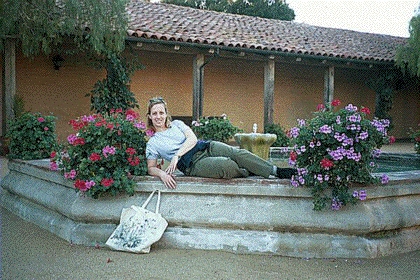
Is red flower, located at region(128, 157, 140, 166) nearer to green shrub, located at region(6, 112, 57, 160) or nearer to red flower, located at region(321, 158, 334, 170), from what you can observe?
red flower, located at region(321, 158, 334, 170)

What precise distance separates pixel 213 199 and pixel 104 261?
0.94 m

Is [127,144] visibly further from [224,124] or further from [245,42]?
[245,42]

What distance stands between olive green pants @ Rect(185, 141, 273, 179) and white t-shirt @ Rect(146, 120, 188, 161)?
0.60ft

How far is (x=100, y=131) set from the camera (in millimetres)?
4156

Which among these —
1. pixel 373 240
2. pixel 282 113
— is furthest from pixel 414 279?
pixel 282 113

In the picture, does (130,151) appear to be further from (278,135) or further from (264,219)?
(278,135)

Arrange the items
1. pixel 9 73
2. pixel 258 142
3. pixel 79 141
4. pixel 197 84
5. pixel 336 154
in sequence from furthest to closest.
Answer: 1. pixel 197 84
2. pixel 9 73
3. pixel 258 142
4. pixel 79 141
5. pixel 336 154

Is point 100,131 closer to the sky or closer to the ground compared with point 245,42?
closer to the ground

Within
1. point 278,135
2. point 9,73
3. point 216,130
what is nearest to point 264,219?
point 216,130

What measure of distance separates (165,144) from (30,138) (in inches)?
97.0

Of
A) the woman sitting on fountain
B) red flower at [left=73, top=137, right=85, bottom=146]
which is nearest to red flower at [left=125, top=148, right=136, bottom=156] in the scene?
the woman sitting on fountain

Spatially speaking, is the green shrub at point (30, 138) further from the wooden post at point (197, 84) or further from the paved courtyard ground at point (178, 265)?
the wooden post at point (197, 84)

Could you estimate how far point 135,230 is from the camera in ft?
12.5

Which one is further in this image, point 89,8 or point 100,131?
point 89,8
